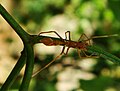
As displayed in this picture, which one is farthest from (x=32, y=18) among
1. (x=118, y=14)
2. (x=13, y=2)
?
(x=118, y=14)

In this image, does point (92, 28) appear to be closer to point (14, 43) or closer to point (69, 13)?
point (69, 13)

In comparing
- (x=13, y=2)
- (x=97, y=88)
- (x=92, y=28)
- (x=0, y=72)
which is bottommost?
(x=0, y=72)

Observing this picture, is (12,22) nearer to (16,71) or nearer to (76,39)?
(16,71)

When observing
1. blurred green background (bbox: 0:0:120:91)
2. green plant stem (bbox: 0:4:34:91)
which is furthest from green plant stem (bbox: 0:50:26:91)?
blurred green background (bbox: 0:0:120:91)

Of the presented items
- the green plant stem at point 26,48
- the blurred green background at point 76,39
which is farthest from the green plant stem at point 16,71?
the blurred green background at point 76,39

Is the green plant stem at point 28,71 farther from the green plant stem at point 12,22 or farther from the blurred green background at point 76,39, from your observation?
the blurred green background at point 76,39

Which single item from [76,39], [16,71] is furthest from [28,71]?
[76,39]

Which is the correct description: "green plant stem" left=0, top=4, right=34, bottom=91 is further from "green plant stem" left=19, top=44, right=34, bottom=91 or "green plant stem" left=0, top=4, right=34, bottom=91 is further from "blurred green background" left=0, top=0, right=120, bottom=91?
"blurred green background" left=0, top=0, right=120, bottom=91

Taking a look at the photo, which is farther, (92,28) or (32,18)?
(32,18)
